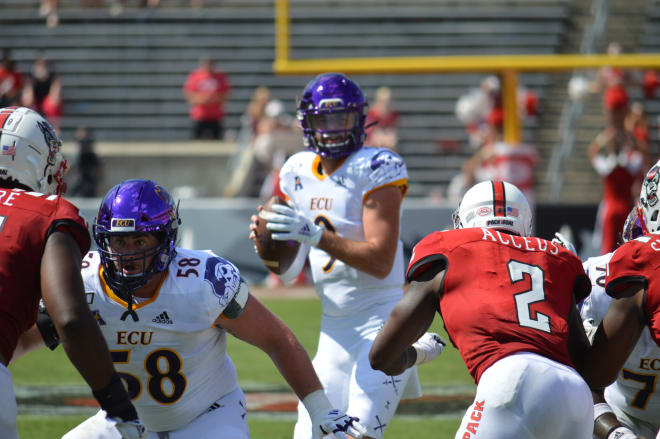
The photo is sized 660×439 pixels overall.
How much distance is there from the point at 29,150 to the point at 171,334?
2.73 feet

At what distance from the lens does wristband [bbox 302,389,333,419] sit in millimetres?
3562

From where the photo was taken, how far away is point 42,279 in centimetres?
302

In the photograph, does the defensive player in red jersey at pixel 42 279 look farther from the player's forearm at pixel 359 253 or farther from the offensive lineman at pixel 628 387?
the offensive lineman at pixel 628 387

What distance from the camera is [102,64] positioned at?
18.3 m

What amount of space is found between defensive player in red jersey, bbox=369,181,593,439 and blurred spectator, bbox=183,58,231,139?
12.8 m

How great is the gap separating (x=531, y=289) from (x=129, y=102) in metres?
15.6

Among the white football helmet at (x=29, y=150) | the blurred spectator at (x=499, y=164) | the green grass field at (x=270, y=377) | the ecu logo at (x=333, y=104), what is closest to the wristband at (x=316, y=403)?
the white football helmet at (x=29, y=150)

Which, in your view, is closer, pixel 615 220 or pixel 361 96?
pixel 361 96

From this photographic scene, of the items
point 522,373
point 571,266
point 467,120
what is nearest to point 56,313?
point 522,373

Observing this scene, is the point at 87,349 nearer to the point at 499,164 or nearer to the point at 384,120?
the point at 499,164

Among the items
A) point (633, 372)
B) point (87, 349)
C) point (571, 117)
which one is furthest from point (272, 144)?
point (87, 349)

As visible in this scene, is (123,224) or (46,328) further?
(46,328)

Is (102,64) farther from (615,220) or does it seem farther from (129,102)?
(615,220)

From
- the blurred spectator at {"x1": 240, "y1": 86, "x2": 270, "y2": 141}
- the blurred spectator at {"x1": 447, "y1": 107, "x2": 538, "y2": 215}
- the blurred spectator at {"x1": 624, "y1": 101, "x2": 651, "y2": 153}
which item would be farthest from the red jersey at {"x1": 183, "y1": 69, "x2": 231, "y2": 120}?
the blurred spectator at {"x1": 624, "y1": 101, "x2": 651, "y2": 153}
